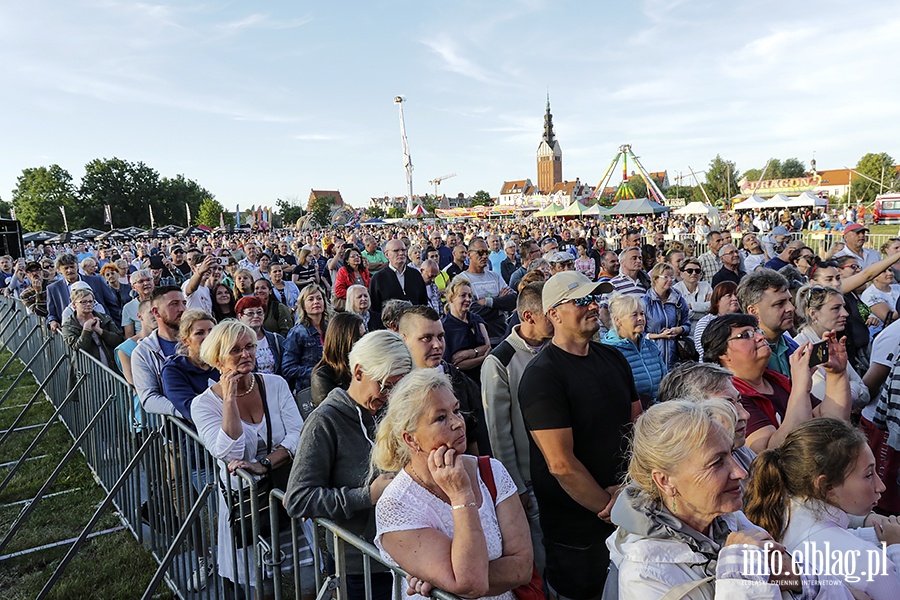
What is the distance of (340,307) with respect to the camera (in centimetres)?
657

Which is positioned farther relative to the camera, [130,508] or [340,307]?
[340,307]

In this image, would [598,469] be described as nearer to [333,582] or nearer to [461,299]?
[333,582]

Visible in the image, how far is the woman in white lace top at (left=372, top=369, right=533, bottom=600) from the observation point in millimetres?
1771

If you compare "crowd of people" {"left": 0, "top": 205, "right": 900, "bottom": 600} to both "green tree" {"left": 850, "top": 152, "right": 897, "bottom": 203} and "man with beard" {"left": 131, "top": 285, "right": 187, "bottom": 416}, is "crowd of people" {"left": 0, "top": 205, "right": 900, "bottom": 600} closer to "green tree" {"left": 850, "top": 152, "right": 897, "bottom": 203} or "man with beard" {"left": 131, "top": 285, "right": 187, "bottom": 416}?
"man with beard" {"left": 131, "top": 285, "right": 187, "bottom": 416}

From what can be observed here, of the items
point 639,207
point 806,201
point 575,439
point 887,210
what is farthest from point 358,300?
point 887,210

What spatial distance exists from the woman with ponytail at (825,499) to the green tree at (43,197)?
291 ft

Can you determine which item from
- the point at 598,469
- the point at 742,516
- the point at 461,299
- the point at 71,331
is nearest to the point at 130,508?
the point at 71,331

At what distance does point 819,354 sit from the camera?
303cm

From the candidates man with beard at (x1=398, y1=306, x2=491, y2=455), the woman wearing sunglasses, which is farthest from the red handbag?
the woman wearing sunglasses

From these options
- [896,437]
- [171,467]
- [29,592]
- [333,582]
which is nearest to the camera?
[333,582]

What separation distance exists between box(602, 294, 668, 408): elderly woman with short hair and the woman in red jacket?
4.03m

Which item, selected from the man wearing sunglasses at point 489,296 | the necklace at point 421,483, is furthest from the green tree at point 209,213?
the necklace at point 421,483

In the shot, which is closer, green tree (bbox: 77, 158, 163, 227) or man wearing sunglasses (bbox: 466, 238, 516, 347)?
man wearing sunglasses (bbox: 466, 238, 516, 347)

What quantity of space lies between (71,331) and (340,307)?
2.80 metres
